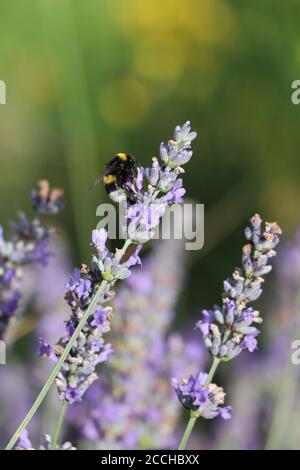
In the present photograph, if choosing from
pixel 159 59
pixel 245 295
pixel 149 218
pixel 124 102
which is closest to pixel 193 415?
pixel 245 295

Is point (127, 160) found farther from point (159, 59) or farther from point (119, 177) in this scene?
point (159, 59)

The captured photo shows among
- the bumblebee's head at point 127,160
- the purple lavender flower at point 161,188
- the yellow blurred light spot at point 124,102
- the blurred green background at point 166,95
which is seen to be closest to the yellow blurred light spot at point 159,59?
the blurred green background at point 166,95

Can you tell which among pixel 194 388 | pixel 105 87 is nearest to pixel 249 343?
pixel 194 388

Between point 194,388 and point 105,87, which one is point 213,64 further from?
point 194,388

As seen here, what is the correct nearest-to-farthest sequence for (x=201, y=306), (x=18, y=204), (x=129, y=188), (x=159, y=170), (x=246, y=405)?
(x=159, y=170), (x=129, y=188), (x=246, y=405), (x=201, y=306), (x=18, y=204)

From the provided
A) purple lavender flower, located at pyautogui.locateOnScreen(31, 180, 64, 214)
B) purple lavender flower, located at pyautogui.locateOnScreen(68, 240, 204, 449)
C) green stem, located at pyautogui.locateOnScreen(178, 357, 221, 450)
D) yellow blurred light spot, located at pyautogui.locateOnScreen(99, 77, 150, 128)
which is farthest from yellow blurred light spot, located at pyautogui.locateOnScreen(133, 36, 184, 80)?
green stem, located at pyautogui.locateOnScreen(178, 357, 221, 450)
